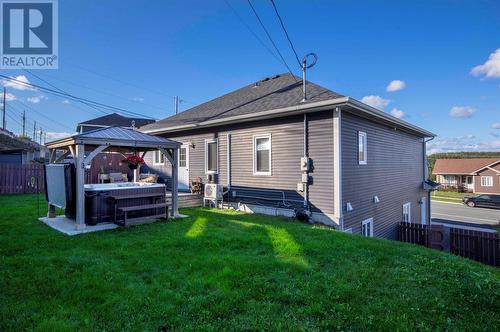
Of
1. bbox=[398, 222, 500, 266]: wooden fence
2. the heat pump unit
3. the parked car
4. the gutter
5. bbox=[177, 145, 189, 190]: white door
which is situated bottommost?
the parked car

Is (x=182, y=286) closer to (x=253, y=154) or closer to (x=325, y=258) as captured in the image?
(x=325, y=258)

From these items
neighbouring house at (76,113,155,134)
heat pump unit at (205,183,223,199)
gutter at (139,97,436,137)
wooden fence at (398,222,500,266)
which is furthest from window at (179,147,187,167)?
neighbouring house at (76,113,155,134)

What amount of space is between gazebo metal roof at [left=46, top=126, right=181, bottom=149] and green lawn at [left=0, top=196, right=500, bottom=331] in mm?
2115

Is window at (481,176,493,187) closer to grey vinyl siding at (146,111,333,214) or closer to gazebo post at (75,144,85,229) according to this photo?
grey vinyl siding at (146,111,333,214)

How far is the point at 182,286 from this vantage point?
330 cm

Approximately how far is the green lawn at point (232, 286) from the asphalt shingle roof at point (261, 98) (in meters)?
4.59

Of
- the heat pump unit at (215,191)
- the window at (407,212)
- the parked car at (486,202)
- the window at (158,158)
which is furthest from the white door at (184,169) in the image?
the parked car at (486,202)

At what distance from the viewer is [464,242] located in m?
9.68

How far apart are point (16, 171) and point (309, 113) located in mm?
13430

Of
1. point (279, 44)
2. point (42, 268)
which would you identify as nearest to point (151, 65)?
point (279, 44)

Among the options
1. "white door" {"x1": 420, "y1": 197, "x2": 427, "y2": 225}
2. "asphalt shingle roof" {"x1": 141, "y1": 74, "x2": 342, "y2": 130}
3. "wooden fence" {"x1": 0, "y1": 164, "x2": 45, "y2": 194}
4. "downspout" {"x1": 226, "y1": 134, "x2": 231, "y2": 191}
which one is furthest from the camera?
"white door" {"x1": 420, "y1": 197, "x2": 427, "y2": 225}

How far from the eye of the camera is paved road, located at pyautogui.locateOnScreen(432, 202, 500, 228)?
20328 millimetres

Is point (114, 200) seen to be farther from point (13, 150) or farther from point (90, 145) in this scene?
point (13, 150)

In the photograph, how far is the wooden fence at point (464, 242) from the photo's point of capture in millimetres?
9172
